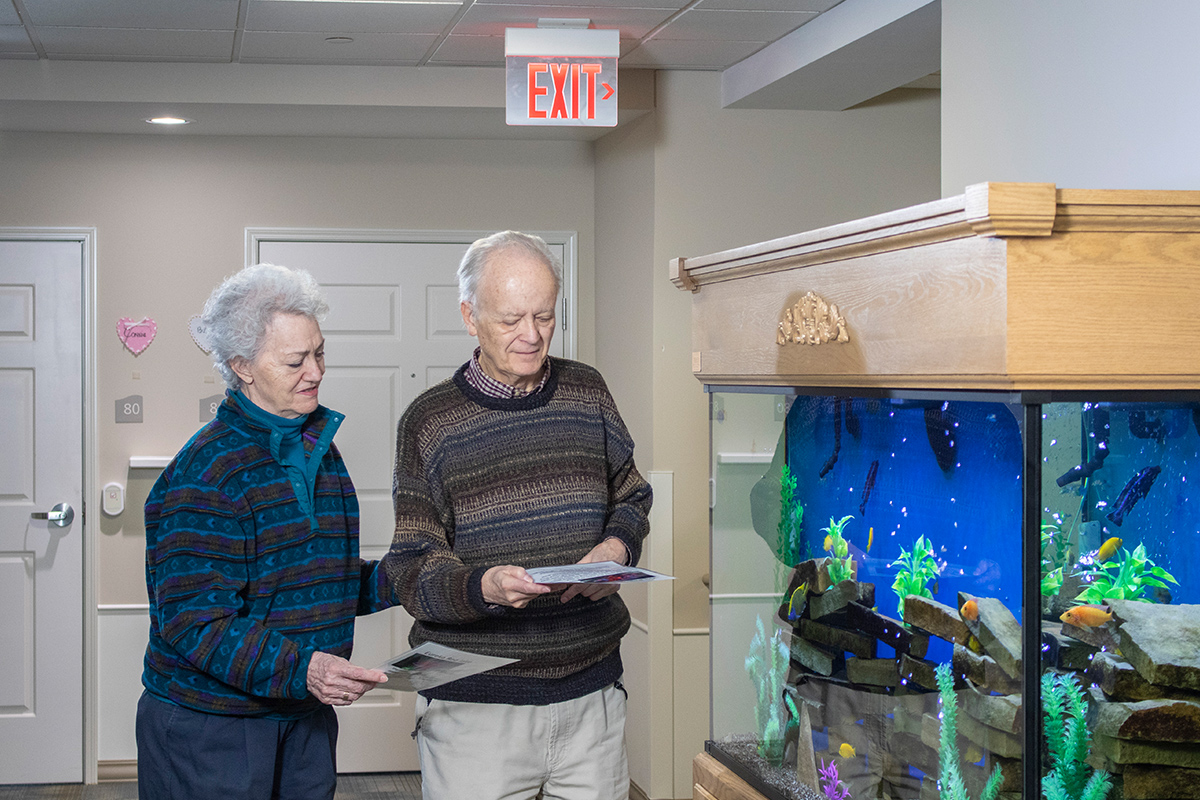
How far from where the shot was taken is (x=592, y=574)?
1578 millimetres

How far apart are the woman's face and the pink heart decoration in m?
2.72

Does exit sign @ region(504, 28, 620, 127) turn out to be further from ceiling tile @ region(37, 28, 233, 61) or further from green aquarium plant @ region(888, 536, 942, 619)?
green aquarium plant @ region(888, 536, 942, 619)

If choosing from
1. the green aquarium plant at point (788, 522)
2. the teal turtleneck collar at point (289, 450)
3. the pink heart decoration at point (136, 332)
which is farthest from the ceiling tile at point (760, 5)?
the pink heart decoration at point (136, 332)

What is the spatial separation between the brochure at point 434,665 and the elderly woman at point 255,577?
0.14 ft

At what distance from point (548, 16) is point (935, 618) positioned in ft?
7.21

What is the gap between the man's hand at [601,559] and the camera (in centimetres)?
180

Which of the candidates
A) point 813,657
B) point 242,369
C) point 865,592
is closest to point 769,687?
point 813,657

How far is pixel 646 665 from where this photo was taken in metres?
3.97

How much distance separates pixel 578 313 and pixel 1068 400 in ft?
10.5

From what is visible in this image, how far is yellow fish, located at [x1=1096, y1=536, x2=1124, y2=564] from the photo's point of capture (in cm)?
148

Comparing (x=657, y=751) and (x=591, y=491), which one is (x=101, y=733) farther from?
(x=591, y=491)

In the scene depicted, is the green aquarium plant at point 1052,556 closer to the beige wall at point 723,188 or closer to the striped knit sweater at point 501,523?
the striped knit sweater at point 501,523

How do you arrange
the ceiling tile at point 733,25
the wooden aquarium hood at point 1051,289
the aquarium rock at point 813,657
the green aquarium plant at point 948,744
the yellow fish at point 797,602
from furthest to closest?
1. the ceiling tile at point 733,25
2. the yellow fish at point 797,602
3. the aquarium rock at point 813,657
4. the green aquarium plant at point 948,744
5. the wooden aquarium hood at point 1051,289

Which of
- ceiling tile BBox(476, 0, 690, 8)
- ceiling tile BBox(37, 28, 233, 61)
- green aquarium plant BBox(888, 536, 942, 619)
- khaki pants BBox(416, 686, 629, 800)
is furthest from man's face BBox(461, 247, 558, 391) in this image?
ceiling tile BBox(37, 28, 233, 61)
